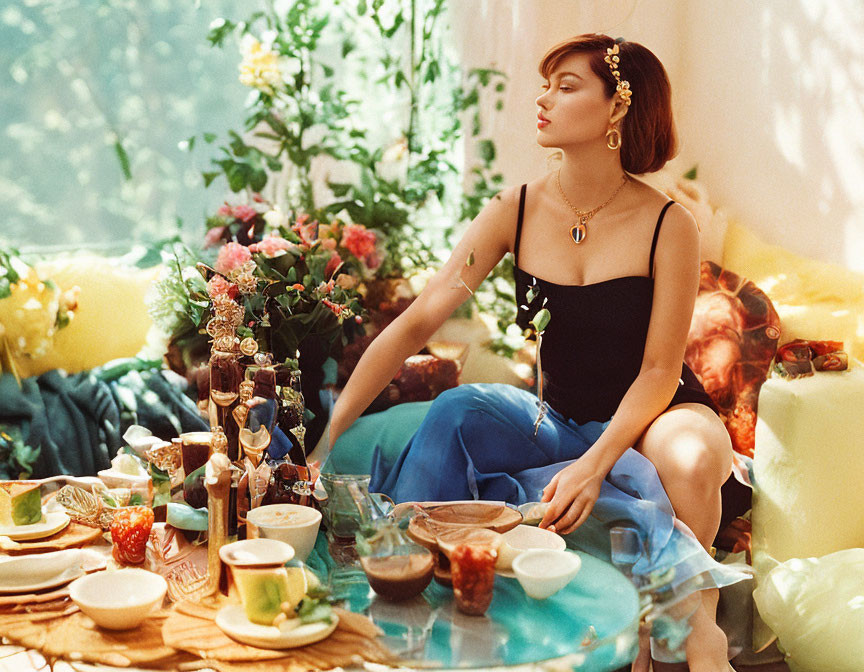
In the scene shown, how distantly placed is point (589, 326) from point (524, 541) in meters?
0.65

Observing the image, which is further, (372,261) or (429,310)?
(372,261)

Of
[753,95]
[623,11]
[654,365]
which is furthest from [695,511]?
[623,11]

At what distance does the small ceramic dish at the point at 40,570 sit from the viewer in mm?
1231

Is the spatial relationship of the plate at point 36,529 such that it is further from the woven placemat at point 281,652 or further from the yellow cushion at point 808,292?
the yellow cushion at point 808,292

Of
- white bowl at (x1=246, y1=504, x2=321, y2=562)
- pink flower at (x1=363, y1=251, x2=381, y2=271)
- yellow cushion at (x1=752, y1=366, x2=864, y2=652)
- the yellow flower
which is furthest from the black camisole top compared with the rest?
the yellow flower

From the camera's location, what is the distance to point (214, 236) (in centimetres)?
268

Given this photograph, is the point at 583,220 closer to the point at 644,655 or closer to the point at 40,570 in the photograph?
the point at 644,655

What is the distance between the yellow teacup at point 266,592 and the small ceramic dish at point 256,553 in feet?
0.06

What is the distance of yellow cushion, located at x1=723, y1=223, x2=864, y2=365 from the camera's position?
236 cm

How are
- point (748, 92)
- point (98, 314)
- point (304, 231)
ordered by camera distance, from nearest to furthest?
point (304, 231) < point (98, 314) < point (748, 92)

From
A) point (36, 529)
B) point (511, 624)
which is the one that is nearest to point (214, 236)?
point (36, 529)

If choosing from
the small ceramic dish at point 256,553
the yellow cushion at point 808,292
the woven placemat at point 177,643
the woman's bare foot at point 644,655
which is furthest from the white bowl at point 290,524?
the yellow cushion at point 808,292

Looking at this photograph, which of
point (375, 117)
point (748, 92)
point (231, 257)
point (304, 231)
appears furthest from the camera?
point (375, 117)

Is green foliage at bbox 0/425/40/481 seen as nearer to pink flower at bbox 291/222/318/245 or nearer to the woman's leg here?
pink flower at bbox 291/222/318/245
